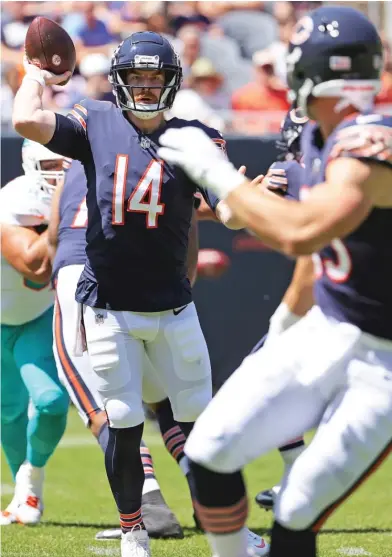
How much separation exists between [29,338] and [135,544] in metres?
1.67

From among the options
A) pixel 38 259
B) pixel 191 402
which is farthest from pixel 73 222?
pixel 191 402

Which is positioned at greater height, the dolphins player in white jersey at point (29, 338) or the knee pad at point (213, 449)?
the knee pad at point (213, 449)

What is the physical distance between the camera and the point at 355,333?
298 cm

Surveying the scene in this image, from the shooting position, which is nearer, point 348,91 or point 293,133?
point 348,91

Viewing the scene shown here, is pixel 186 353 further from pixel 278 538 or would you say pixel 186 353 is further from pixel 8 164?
pixel 8 164

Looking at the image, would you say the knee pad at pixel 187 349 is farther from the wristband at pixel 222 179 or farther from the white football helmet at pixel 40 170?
the white football helmet at pixel 40 170

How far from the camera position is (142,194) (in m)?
3.92

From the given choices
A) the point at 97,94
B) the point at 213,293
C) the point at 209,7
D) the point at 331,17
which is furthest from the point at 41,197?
the point at 209,7

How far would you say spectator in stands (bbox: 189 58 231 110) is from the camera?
9.67 metres

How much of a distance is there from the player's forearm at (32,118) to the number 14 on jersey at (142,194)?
0.28 meters

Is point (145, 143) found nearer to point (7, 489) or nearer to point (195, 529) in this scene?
point (195, 529)

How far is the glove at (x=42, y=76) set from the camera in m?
3.98

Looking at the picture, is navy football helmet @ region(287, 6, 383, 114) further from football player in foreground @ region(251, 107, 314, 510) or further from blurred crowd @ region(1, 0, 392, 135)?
blurred crowd @ region(1, 0, 392, 135)

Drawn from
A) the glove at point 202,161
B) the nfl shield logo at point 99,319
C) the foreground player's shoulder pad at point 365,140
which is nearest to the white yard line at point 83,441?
the nfl shield logo at point 99,319
